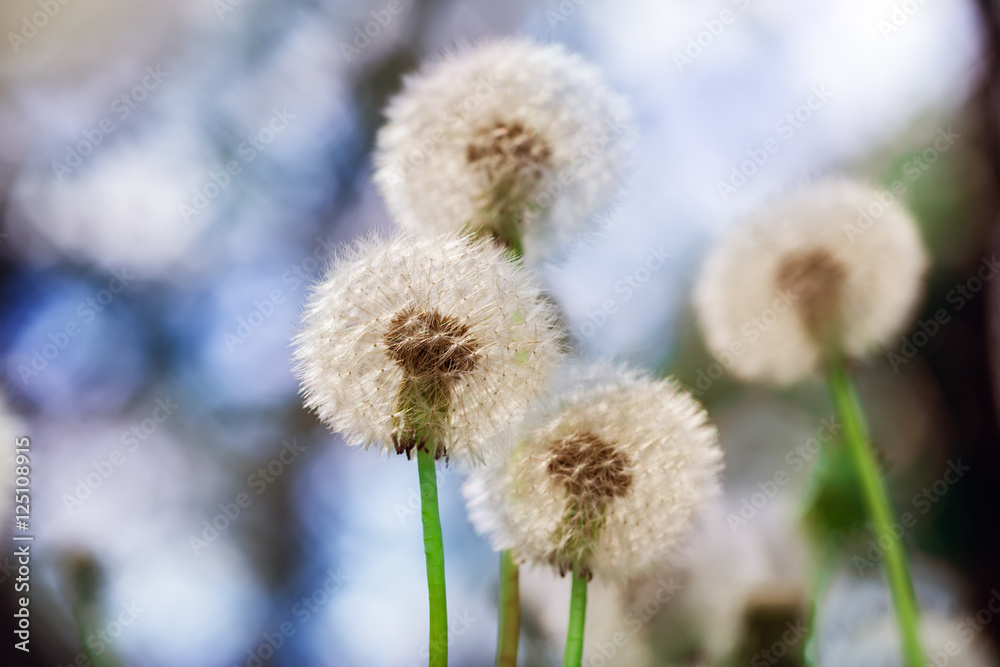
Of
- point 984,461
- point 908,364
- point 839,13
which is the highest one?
point 839,13

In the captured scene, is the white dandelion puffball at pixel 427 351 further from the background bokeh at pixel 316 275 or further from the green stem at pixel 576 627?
the background bokeh at pixel 316 275

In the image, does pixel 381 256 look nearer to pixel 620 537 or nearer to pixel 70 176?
pixel 620 537

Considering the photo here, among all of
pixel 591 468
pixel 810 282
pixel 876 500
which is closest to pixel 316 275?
pixel 591 468

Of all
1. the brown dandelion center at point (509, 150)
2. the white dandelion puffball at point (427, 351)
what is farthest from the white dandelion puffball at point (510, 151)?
the white dandelion puffball at point (427, 351)

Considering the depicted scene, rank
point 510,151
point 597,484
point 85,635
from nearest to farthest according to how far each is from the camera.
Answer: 1. point 597,484
2. point 510,151
3. point 85,635

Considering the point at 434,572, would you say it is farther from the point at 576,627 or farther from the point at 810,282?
the point at 810,282

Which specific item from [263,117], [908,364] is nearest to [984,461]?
[908,364]

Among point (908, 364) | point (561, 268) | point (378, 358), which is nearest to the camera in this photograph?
point (378, 358)
